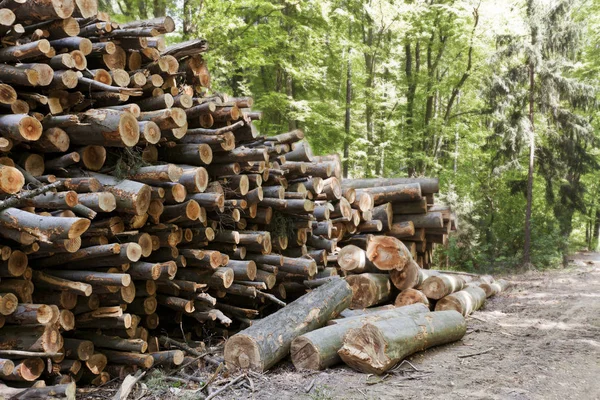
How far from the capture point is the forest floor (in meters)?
4.69

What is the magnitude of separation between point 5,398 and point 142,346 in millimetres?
1525

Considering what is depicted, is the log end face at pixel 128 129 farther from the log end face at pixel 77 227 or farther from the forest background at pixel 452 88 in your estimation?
the forest background at pixel 452 88

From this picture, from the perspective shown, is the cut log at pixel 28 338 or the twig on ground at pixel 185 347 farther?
the twig on ground at pixel 185 347

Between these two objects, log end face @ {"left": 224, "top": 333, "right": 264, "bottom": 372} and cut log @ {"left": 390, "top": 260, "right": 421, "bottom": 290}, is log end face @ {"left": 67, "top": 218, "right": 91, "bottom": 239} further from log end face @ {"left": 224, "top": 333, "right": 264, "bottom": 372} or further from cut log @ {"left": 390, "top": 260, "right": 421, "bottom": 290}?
cut log @ {"left": 390, "top": 260, "right": 421, "bottom": 290}

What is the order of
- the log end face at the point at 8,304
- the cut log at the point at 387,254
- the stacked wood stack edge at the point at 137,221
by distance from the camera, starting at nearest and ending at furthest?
the log end face at the point at 8,304 → the stacked wood stack edge at the point at 137,221 → the cut log at the point at 387,254

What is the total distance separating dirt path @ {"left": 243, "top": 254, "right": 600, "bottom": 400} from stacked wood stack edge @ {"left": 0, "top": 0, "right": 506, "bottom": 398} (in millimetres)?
244

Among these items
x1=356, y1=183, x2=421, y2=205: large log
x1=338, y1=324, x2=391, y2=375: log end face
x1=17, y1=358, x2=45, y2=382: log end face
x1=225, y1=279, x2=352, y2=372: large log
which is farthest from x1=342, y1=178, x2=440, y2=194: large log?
x1=17, y1=358, x2=45, y2=382: log end face

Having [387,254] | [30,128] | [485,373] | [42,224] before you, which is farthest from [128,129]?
[387,254]

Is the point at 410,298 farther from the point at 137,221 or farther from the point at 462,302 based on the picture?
the point at 137,221

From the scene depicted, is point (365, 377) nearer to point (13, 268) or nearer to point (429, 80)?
point (13, 268)

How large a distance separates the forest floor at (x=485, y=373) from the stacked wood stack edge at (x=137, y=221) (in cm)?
23

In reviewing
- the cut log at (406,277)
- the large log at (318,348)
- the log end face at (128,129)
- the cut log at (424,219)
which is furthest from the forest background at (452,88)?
the large log at (318,348)

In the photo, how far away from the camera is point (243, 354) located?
528 cm

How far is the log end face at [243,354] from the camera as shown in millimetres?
5207
